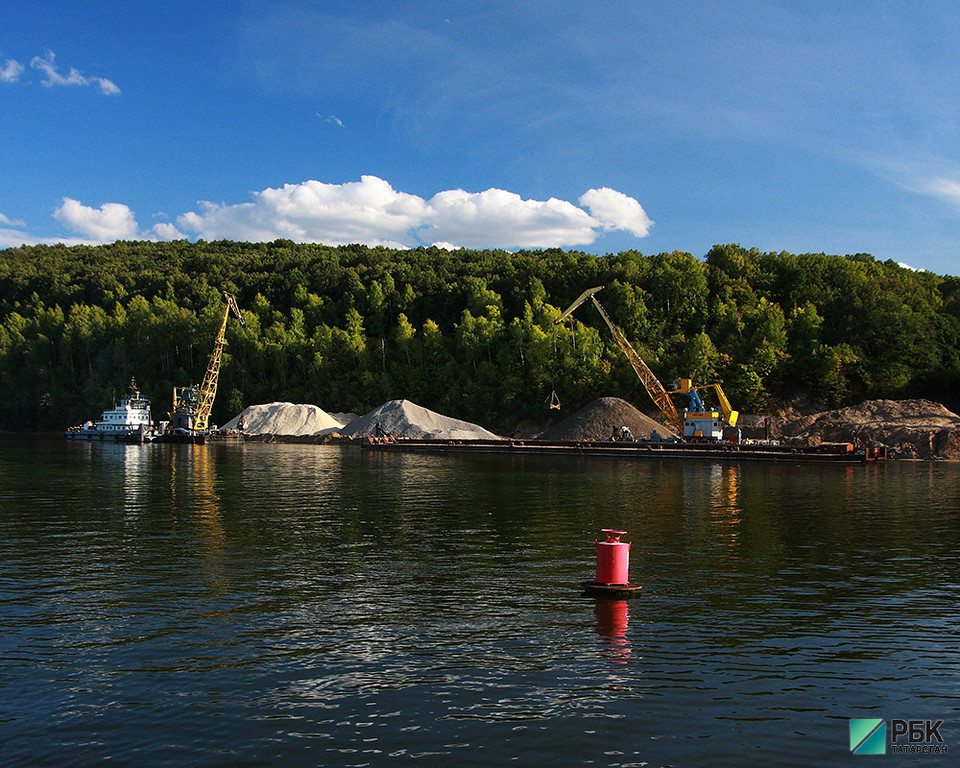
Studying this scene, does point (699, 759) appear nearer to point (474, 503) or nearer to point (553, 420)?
point (474, 503)

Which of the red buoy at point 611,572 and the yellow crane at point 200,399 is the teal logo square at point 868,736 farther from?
the yellow crane at point 200,399

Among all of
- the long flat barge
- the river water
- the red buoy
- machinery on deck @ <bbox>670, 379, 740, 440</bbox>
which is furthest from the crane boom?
the red buoy

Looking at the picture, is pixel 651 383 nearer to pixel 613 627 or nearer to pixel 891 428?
pixel 891 428

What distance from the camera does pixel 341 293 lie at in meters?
171

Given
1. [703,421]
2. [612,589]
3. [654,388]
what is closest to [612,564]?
[612,589]

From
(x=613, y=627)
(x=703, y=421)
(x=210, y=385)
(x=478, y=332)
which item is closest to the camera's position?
(x=613, y=627)

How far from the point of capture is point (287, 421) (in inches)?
4707

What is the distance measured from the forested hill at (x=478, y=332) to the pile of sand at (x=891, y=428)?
11071 millimetres

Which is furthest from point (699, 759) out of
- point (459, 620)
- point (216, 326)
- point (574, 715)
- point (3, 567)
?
point (216, 326)

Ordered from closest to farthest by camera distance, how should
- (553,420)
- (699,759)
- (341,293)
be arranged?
(699,759), (553,420), (341,293)

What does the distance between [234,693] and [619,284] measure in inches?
5014

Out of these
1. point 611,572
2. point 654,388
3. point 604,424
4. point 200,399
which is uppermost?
point 654,388
